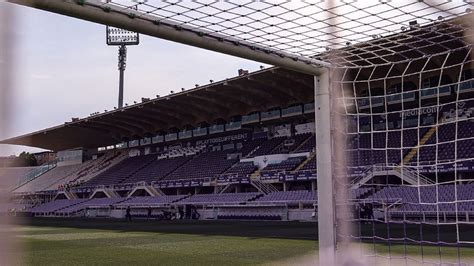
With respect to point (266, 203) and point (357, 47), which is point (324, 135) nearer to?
point (357, 47)

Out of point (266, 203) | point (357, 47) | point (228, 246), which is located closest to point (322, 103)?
point (357, 47)

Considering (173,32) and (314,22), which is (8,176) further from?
(314,22)

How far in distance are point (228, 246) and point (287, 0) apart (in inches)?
318

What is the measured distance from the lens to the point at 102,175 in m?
41.4

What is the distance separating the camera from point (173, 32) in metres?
4.11

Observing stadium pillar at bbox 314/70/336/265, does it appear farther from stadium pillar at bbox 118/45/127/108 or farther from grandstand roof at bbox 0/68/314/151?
stadium pillar at bbox 118/45/127/108

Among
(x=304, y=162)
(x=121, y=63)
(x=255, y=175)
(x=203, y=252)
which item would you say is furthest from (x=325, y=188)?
(x=121, y=63)

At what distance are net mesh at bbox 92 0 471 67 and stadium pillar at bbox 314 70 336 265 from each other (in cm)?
70

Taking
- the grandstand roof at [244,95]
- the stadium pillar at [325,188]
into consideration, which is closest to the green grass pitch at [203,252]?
the stadium pillar at [325,188]

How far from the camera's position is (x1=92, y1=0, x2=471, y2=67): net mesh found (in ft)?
13.4

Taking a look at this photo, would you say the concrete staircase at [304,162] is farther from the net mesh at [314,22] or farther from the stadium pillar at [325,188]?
the stadium pillar at [325,188]

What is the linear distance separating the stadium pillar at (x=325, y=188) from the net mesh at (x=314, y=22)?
696 mm

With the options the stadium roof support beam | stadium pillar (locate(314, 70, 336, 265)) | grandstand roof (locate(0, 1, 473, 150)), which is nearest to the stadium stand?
grandstand roof (locate(0, 1, 473, 150))

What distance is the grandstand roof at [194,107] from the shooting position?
87.1ft
